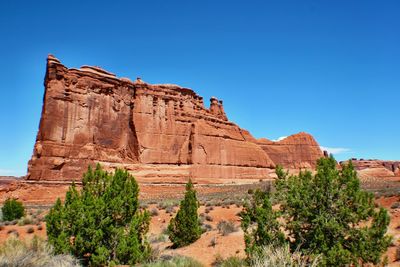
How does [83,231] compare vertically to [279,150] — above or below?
below

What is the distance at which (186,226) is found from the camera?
Answer: 1584cm

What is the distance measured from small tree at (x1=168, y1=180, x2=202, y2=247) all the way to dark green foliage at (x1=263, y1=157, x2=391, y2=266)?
7.84 m

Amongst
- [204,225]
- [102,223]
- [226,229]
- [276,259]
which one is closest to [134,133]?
[204,225]

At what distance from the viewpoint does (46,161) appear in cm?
4338

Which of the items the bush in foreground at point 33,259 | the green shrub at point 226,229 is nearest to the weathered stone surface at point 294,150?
the green shrub at point 226,229

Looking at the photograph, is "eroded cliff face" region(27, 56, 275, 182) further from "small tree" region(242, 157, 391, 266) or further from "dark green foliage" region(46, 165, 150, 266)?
"small tree" region(242, 157, 391, 266)

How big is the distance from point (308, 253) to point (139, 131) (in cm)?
5005

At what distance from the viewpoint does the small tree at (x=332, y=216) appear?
7.57m

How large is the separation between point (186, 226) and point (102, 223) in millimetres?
6193

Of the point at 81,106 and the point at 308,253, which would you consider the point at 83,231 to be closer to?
the point at 308,253

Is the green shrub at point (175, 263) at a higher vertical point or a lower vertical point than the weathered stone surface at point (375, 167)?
lower

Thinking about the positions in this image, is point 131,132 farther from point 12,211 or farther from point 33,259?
point 33,259

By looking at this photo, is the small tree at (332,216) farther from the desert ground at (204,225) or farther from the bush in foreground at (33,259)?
the bush in foreground at (33,259)

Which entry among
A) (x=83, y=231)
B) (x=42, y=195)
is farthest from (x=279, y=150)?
(x=83, y=231)
